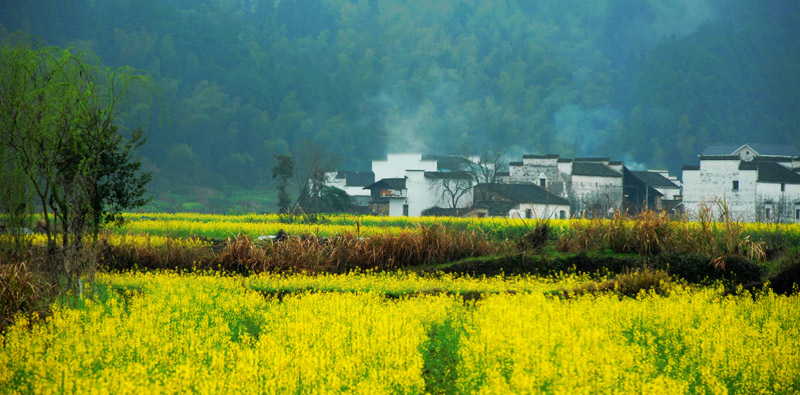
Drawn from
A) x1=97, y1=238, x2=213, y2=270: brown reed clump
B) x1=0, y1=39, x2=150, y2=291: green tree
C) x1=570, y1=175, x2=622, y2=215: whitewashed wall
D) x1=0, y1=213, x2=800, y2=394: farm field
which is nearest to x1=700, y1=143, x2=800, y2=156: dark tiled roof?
x1=570, y1=175, x2=622, y2=215: whitewashed wall

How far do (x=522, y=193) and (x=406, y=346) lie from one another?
46.4 meters

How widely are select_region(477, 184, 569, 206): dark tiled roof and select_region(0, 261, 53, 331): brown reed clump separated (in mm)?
42180

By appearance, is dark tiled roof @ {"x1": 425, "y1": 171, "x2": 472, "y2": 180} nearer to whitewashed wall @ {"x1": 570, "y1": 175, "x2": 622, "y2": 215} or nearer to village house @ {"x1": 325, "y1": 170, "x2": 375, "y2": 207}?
whitewashed wall @ {"x1": 570, "y1": 175, "x2": 622, "y2": 215}

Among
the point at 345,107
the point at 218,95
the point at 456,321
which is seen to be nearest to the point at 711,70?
the point at 345,107

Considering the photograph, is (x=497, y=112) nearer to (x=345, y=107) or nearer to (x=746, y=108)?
(x=345, y=107)

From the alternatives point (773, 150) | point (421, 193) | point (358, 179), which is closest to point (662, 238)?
point (421, 193)

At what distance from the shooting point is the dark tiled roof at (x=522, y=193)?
167 ft

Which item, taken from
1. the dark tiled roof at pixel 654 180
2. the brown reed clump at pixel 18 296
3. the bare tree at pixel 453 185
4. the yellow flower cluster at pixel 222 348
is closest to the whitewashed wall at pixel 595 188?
the dark tiled roof at pixel 654 180

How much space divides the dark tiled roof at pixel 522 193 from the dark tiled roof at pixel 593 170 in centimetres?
534

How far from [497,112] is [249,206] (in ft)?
159

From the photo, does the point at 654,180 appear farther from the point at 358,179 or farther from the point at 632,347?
the point at 632,347

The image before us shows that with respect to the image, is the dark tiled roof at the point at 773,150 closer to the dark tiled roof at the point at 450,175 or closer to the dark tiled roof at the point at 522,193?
the dark tiled roof at the point at 522,193

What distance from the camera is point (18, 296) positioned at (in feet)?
31.1

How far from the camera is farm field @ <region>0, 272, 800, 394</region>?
5.90 meters
